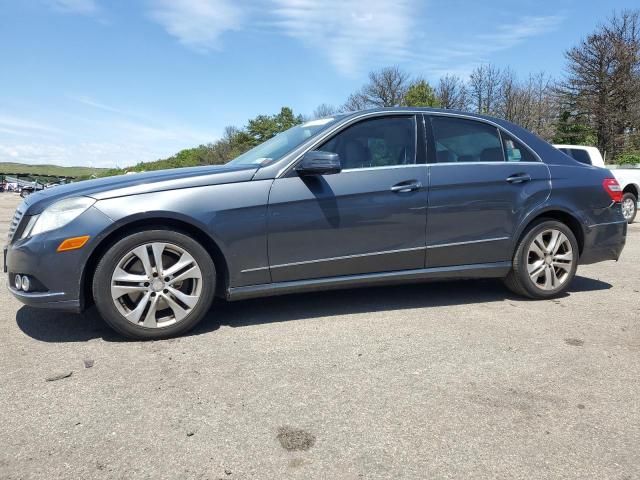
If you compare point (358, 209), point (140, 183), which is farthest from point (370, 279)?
point (140, 183)

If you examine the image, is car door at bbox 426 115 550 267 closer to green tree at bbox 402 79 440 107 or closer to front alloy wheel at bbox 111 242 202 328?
front alloy wheel at bbox 111 242 202 328

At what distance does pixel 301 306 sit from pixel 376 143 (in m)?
1.48

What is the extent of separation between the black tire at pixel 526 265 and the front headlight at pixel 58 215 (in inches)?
135

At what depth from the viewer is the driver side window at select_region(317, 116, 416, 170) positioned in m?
3.99

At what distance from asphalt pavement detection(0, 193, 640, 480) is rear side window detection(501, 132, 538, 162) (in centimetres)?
136

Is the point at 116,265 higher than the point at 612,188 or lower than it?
lower

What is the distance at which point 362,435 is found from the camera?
228 centimetres

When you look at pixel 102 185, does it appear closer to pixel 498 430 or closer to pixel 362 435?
pixel 362 435

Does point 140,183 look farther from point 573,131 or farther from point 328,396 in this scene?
point 573,131

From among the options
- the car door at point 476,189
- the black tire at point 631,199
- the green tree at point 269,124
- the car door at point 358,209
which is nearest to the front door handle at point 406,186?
the car door at point 358,209

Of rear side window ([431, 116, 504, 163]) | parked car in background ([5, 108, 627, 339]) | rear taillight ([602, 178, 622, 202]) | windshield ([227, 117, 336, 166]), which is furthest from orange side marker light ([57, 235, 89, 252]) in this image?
rear taillight ([602, 178, 622, 202])

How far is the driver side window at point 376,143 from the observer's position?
399cm

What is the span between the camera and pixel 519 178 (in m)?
4.43

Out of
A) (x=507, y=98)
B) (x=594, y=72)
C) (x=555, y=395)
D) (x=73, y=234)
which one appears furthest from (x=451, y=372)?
(x=507, y=98)
